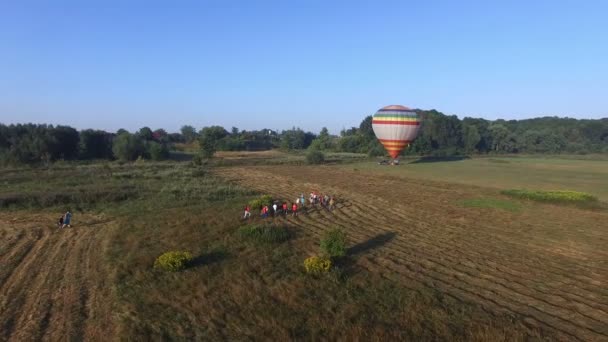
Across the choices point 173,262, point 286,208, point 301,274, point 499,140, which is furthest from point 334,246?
point 499,140

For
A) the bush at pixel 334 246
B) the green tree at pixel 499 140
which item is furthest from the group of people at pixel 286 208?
the green tree at pixel 499 140

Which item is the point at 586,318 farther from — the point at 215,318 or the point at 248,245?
the point at 248,245

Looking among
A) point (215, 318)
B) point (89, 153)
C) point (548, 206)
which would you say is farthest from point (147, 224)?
point (89, 153)

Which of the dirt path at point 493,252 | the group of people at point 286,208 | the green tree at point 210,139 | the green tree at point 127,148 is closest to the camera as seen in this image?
the dirt path at point 493,252

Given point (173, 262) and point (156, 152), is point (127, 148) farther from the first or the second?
point (173, 262)

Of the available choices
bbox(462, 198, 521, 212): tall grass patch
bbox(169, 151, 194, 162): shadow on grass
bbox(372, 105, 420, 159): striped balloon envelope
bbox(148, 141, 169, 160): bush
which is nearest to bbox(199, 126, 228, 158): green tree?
bbox(169, 151, 194, 162): shadow on grass

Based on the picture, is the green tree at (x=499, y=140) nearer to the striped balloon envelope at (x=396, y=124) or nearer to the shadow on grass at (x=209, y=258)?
the striped balloon envelope at (x=396, y=124)
